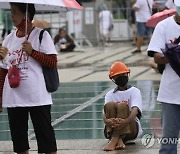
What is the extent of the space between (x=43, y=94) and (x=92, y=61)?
40.8 ft

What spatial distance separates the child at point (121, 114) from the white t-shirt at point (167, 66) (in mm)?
1747

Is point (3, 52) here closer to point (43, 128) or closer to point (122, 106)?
point (43, 128)

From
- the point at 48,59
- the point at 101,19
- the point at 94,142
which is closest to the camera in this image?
the point at 48,59

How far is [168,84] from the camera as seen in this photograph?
17.0ft

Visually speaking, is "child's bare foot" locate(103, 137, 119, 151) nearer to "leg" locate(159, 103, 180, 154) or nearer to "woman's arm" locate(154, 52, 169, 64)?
"leg" locate(159, 103, 180, 154)

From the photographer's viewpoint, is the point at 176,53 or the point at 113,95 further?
the point at 113,95

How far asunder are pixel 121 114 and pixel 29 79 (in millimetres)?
1570

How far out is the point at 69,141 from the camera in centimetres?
759

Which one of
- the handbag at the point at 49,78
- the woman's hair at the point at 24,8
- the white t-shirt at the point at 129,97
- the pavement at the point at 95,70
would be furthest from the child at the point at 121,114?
the woman's hair at the point at 24,8

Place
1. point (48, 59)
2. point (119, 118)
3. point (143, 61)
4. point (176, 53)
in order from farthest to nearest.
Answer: point (143, 61), point (119, 118), point (48, 59), point (176, 53)

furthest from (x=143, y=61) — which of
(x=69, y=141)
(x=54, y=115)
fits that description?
(x=69, y=141)

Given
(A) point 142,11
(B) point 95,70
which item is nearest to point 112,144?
(B) point 95,70

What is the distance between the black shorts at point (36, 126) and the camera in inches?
231

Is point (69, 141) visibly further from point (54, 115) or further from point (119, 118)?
point (54, 115)
